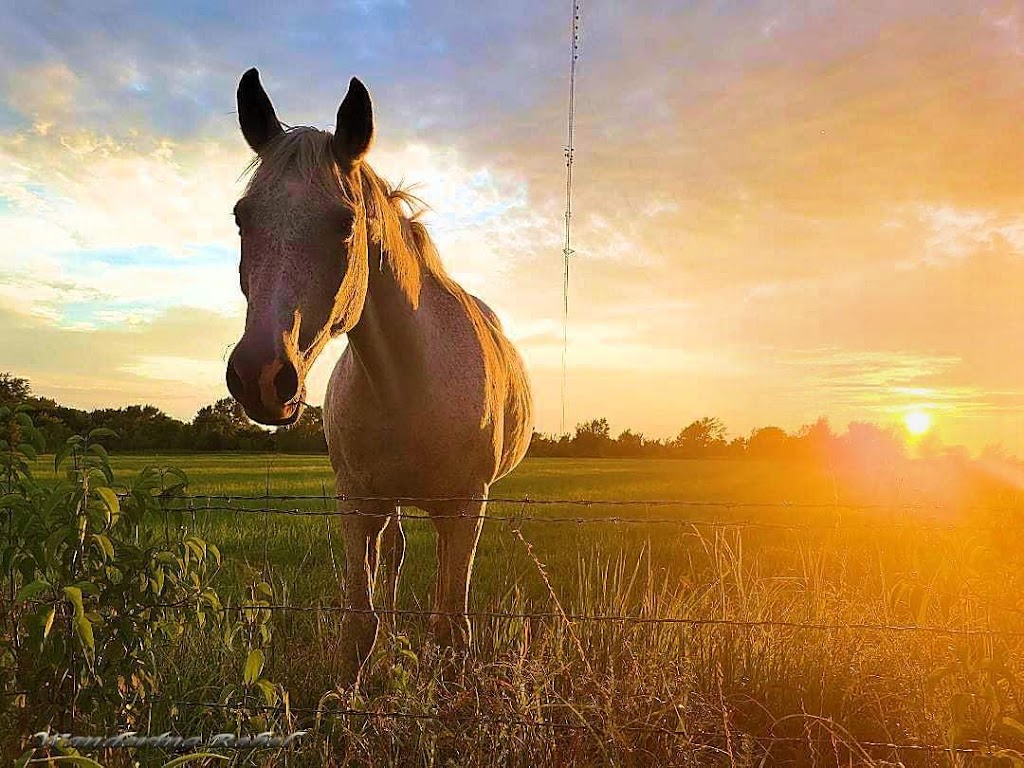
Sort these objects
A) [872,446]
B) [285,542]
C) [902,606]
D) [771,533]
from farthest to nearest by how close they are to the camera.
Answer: [872,446] → [771,533] → [285,542] → [902,606]

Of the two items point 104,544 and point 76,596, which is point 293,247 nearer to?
point 104,544

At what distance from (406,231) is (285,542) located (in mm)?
6358

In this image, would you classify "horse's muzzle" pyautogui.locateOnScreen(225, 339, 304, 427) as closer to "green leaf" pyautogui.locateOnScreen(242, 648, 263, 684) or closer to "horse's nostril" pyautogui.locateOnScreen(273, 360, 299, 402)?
"horse's nostril" pyautogui.locateOnScreen(273, 360, 299, 402)

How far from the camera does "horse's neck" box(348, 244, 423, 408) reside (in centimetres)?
346

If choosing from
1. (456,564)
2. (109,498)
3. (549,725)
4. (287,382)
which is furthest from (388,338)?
(549,725)

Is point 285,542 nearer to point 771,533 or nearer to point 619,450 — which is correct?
point 771,533

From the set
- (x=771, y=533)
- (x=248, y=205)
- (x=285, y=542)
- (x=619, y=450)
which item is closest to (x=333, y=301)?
(x=248, y=205)

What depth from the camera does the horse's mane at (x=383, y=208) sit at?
9.33 feet

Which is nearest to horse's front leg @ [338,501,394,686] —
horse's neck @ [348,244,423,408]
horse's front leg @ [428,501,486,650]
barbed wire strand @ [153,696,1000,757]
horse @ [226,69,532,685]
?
horse @ [226,69,532,685]

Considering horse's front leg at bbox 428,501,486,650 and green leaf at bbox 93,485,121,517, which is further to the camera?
horse's front leg at bbox 428,501,486,650

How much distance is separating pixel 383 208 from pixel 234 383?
4.26 feet

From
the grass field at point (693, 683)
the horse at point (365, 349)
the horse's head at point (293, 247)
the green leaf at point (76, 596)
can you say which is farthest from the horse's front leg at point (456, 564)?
the green leaf at point (76, 596)

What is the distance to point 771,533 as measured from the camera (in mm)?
11438

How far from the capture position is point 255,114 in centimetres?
314
